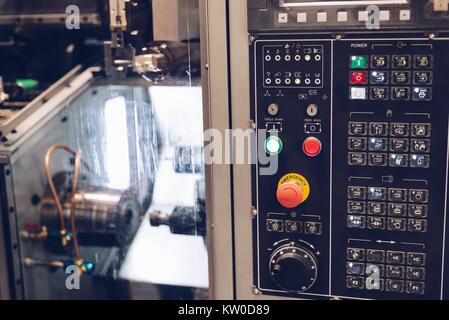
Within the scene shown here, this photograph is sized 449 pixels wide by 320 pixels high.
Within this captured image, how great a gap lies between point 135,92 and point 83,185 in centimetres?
28

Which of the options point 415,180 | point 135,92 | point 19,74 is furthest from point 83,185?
point 415,180

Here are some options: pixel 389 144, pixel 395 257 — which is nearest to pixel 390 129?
pixel 389 144

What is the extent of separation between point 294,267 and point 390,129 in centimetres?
32

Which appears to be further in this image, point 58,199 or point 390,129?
point 58,199

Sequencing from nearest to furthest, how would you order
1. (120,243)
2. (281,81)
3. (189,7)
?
(281,81) < (189,7) < (120,243)

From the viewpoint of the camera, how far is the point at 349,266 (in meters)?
1.17

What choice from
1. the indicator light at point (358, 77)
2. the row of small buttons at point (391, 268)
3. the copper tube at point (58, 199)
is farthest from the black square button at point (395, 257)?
the copper tube at point (58, 199)

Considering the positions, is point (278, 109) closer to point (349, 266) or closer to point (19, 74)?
point (349, 266)

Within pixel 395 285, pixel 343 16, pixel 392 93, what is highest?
pixel 343 16

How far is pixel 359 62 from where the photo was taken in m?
1.10

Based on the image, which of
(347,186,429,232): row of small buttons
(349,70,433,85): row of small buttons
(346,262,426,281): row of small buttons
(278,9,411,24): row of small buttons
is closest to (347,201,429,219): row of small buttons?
(347,186,429,232): row of small buttons

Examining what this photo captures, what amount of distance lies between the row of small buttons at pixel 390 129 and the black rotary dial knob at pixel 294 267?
0.25 m

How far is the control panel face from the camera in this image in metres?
1.08

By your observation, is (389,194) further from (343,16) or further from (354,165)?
(343,16)
